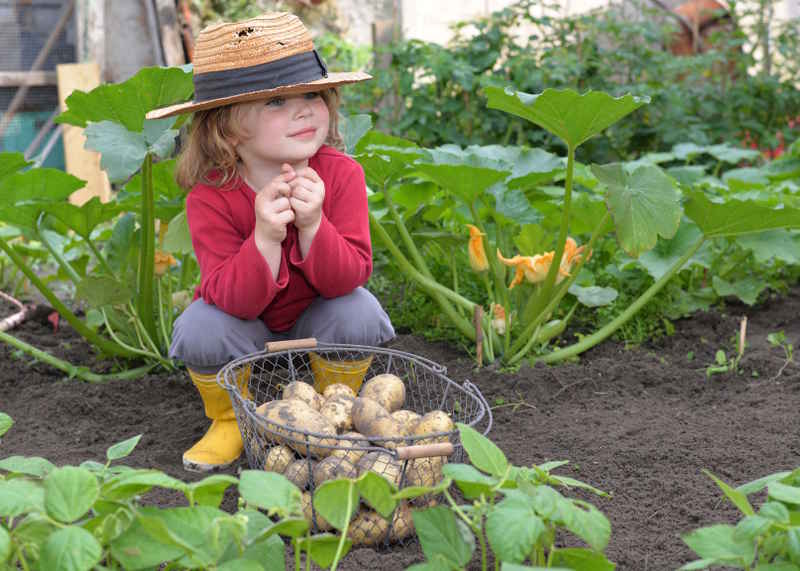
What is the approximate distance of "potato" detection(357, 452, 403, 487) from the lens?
1.67m

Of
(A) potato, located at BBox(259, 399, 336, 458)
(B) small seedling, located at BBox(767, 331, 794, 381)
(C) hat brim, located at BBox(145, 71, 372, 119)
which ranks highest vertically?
(C) hat brim, located at BBox(145, 71, 372, 119)

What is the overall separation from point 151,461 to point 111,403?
0.47 m

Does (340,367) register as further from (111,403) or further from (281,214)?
(111,403)

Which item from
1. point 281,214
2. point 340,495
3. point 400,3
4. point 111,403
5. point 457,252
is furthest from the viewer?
point 400,3

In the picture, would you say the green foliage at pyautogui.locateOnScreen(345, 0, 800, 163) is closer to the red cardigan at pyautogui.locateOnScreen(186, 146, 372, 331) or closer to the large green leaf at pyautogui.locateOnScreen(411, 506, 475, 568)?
the red cardigan at pyautogui.locateOnScreen(186, 146, 372, 331)

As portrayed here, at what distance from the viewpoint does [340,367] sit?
2.29 meters

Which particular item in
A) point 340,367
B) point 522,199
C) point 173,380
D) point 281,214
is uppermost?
point 281,214

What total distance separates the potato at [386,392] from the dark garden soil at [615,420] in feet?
1.07

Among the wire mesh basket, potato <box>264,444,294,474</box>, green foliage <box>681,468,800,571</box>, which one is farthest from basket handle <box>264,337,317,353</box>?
green foliage <box>681,468,800,571</box>

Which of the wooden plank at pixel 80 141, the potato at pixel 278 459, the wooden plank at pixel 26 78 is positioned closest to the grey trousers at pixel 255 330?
the potato at pixel 278 459

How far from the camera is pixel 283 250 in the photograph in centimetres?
224

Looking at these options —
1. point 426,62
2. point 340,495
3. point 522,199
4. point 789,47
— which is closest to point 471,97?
point 426,62

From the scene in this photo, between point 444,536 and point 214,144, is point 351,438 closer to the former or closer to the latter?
point 444,536

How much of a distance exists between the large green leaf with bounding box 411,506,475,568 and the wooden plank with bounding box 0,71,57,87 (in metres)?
5.18
